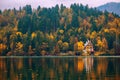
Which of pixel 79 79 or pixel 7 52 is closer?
pixel 79 79

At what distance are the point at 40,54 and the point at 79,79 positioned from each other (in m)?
140

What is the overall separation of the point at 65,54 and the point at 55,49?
302 inches

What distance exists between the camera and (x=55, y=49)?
198 meters

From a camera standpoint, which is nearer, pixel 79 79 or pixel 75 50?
pixel 79 79

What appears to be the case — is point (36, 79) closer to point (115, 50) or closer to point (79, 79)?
point (79, 79)

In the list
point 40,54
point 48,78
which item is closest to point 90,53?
point 40,54

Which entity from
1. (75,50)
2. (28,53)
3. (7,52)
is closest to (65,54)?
(75,50)

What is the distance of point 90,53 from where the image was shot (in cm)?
19562

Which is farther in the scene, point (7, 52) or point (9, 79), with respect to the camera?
point (7, 52)

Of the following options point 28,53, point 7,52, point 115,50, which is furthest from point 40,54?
point 115,50

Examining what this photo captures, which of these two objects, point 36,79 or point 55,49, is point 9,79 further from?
point 55,49

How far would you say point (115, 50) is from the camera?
19050 cm

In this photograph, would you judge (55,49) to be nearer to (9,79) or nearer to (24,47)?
(24,47)

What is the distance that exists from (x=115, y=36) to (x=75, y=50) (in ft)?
75.7
